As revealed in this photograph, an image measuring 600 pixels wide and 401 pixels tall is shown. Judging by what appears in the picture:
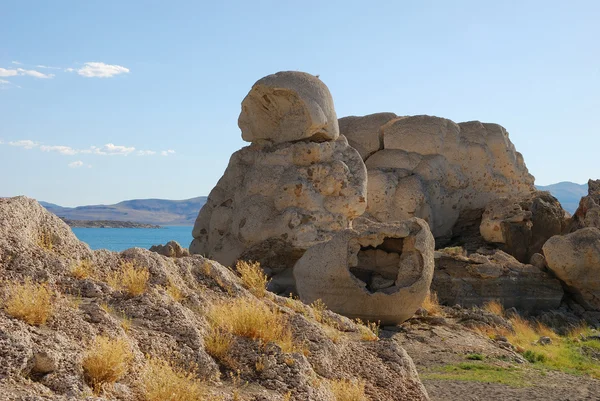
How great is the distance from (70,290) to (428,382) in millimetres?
4776

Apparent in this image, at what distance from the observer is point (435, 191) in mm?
21391

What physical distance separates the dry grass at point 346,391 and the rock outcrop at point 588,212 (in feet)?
48.1

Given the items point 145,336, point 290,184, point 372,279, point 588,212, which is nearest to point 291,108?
point 290,184

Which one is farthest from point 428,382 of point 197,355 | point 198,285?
point 197,355

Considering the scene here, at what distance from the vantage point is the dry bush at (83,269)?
5812 mm

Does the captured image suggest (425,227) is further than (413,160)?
No

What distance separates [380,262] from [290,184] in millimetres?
2706

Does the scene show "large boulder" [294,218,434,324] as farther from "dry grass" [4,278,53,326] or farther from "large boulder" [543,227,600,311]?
"dry grass" [4,278,53,326]

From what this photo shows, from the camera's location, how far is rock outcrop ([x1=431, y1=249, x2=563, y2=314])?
16047 mm

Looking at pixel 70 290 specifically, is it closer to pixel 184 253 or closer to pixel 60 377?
pixel 60 377

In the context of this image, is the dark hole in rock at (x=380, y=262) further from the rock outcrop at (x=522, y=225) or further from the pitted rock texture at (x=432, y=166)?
the rock outcrop at (x=522, y=225)

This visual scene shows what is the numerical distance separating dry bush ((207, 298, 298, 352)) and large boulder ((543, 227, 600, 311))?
1101 cm

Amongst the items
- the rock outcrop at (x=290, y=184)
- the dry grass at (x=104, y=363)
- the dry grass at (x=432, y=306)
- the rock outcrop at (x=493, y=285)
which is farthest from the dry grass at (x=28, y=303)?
the rock outcrop at (x=493, y=285)

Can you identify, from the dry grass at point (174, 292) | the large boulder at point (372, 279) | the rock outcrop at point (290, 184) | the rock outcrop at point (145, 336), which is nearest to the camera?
the rock outcrop at point (145, 336)
